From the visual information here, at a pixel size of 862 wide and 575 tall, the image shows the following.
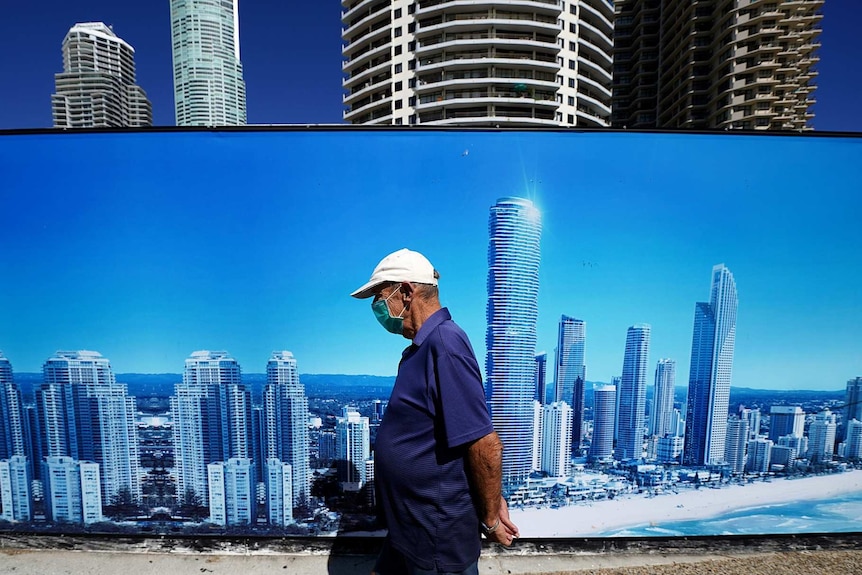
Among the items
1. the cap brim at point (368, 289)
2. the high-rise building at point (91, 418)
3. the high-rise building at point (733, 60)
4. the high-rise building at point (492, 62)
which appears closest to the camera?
the cap brim at point (368, 289)

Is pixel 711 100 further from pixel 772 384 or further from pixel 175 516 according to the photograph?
pixel 175 516

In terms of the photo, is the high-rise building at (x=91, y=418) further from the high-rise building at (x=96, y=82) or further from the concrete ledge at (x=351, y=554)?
the high-rise building at (x=96, y=82)

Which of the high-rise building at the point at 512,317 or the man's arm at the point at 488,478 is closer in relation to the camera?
the man's arm at the point at 488,478

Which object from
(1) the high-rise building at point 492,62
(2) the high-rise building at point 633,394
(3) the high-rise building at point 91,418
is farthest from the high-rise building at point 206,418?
(1) the high-rise building at point 492,62

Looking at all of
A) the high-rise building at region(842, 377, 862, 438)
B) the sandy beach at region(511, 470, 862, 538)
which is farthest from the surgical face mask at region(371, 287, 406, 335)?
the high-rise building at region(842, 377, 862, 438)

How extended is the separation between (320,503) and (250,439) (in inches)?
26.9

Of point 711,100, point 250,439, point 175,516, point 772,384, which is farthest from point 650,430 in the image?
point 711,100

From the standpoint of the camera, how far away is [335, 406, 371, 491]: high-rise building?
2.58 m

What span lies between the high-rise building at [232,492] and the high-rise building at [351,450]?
642 mm

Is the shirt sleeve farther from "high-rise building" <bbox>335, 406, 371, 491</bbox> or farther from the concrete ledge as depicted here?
the concrete ledge

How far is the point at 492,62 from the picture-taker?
37.2 m

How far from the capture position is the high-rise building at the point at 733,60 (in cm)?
4244

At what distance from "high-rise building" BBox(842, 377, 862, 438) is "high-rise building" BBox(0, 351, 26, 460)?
597cm

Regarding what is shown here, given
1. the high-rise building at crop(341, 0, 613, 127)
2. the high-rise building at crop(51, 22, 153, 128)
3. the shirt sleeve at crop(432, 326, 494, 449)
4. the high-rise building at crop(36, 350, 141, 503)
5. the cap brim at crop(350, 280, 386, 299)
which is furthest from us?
the high-rise building at crop(51, 22, 153, 128)
